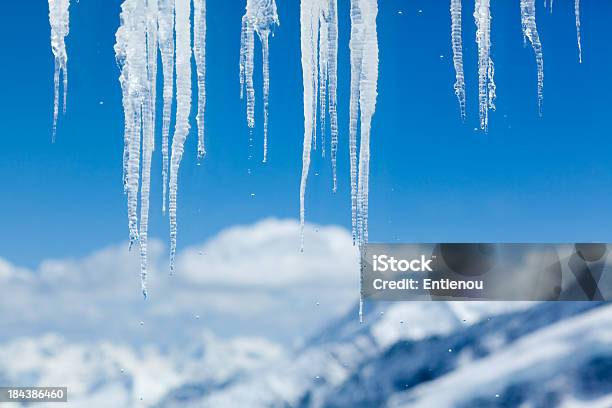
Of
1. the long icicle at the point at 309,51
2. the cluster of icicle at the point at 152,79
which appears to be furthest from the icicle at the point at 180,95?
the long icicle at the point at 309,51

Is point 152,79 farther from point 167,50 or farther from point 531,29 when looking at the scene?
point 531,29

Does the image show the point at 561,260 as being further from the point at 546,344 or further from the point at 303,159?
the point at 303,159

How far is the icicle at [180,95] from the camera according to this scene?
3510mm

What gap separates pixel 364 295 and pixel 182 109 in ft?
5.45

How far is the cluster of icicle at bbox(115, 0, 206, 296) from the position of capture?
3.54 m

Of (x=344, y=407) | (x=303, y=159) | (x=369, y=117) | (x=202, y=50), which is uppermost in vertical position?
(x=202, y=50)

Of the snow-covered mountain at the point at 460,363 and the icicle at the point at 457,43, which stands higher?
the icicle at the point at 457,43

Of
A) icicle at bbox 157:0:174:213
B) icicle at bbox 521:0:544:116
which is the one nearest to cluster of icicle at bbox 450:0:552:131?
icicle at bbox 521:0:544:116

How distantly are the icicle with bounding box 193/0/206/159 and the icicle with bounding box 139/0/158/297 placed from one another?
28cm

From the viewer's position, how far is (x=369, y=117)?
→ 3.64 meters

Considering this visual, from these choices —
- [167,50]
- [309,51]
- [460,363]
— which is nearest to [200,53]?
[167,50]

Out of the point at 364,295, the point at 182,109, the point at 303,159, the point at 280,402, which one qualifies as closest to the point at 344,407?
the point at 280,402

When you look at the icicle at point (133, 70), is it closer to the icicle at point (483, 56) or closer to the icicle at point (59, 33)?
the icicle at point (59, 33)

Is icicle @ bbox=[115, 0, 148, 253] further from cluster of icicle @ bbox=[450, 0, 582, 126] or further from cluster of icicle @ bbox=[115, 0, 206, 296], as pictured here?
cluster of icicle @ bbox=[450, 0, 582, 126]
